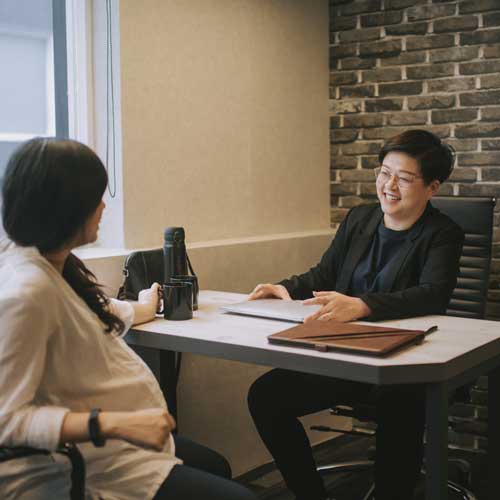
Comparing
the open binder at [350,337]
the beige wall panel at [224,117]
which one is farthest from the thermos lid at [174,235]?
the open binder at [350,337]

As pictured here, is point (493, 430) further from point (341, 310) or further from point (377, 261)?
point (377, 261)

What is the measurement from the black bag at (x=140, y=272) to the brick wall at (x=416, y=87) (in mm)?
1421

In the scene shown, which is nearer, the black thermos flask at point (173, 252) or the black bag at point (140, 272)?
the black thermos flask at point (173, 252)

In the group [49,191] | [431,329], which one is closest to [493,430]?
[431,329]

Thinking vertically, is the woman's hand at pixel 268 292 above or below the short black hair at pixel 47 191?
below

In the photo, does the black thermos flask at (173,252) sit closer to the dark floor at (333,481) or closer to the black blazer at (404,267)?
the black blazer at (404,267)

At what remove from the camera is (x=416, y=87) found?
11.9 ft

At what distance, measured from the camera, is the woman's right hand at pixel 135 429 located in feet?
4.58

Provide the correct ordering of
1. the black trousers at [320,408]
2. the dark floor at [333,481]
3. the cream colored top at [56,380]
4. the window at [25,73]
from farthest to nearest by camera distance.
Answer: the dark floor at [333,481]
the window at [25,73]
the black trousers at [320,408]
the cream colored top at [56,380]

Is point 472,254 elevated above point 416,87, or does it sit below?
below

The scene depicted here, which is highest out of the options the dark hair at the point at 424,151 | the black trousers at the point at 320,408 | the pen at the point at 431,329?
the dark hair at the point at 424,151

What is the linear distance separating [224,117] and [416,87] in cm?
93

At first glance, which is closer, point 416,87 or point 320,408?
point 320,408

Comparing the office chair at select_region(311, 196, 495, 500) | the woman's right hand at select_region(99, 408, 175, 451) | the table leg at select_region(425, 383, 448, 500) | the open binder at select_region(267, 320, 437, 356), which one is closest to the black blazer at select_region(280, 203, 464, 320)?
the open binder at select_region(267, 320, 437, 356)
